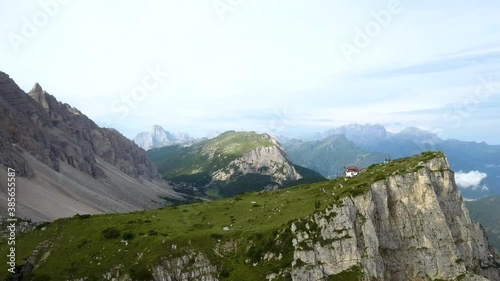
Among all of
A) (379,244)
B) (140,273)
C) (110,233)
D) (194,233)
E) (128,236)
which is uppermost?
(194,233)

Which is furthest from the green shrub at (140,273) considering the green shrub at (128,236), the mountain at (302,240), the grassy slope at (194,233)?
the green shrub at (128,236)

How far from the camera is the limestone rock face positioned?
3189 inches

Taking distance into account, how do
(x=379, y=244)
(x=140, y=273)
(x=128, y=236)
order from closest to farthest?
1. (x=140, y=273)
2. (x=128, y=236)
3. (x=379, y=244)

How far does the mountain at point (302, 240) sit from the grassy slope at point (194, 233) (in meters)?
0.28

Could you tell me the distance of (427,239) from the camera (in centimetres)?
8900

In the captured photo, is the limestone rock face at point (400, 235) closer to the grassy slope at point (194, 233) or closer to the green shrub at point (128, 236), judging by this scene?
the grassy slope at point (194, 233)

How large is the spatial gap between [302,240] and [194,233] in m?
24.9

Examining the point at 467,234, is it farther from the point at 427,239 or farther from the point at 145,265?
the point at 145,265

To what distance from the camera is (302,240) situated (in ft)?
268

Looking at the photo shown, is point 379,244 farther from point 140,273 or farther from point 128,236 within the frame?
point 128,236

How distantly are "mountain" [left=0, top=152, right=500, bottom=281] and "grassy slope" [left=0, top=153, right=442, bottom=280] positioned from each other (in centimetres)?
28

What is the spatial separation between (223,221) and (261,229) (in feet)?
45.6

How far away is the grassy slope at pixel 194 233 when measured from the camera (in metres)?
81.1

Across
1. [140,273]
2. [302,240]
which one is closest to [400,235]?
[302,240]
